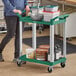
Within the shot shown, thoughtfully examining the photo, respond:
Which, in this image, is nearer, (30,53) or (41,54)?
(41,54)

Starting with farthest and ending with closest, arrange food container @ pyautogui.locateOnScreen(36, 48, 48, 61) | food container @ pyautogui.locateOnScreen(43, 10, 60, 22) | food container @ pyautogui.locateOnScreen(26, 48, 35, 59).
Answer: food container @ pyautogui.locateOnScreen(26, 48, 35, 59)
food container @ pyautogui.locateOnScreen(36, 48, 48, 61)
food container @ pyautogui.locateOnScreen(43, 10, 60, 22)

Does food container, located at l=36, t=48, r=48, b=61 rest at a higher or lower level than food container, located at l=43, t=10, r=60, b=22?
lower

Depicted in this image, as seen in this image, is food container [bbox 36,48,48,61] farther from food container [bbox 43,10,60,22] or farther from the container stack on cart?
food container [bbox 43,10,60,22]

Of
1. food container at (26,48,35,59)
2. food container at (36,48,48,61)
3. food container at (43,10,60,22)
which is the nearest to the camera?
food container at (43,10,60,22)

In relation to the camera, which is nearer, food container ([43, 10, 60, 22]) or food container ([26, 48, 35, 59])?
food container ([43, 10, 60, 22])

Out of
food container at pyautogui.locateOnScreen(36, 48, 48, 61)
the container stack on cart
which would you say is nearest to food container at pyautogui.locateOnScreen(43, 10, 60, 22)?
the container stack on cart

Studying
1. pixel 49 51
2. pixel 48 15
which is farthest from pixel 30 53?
pixel 48 15

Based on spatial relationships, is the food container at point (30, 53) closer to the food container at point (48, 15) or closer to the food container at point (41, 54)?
the food container at point (41, 54)

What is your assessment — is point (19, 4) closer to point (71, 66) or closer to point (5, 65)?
point (5, 65)

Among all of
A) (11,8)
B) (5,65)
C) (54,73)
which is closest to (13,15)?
(11,8)

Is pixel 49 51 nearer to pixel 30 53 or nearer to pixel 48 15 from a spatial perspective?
pixel 30 53

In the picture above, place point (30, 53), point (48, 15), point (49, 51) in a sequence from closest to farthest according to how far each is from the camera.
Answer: point (48, 15)
point (49, 51)
point (30, 53)

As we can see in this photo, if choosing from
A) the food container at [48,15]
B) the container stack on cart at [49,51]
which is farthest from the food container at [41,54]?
the food container at [48,15]

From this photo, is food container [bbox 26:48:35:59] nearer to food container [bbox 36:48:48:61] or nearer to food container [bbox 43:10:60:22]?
food container [bbox 36:48:48:61]
